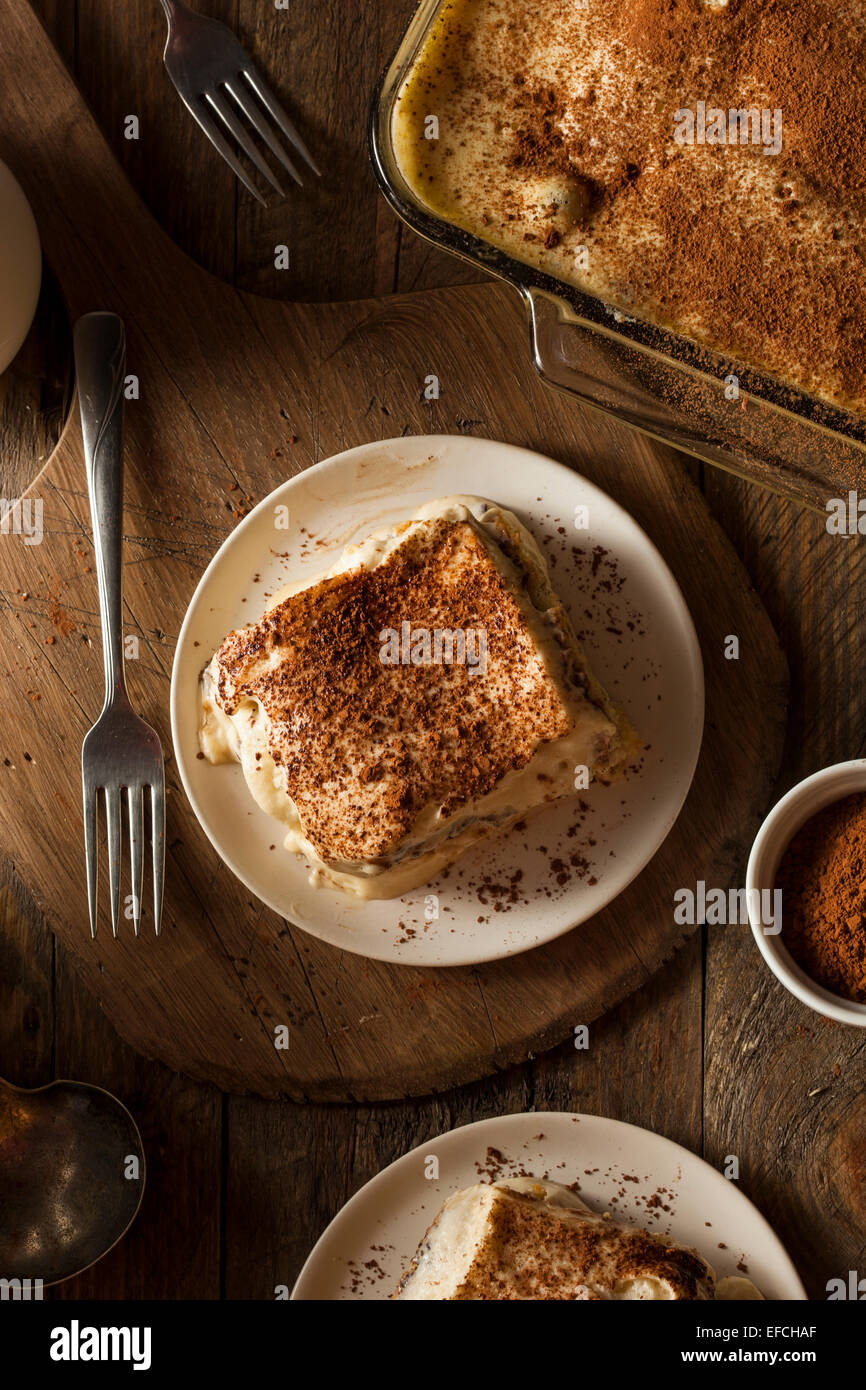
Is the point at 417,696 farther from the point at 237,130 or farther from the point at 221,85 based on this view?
the point at 221,85

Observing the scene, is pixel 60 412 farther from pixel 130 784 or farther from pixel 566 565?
pixel 566 565

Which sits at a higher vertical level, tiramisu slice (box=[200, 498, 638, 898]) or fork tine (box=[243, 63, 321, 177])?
fork tine (box=[243, 63, 321, 177])

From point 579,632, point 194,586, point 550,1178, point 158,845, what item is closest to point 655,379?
point 579,632

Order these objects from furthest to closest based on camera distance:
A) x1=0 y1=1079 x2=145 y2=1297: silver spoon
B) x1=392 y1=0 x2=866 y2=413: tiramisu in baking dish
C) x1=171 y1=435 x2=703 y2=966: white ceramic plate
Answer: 1. x1=0 y1=1079 x2=145 y2=1297: silver spoon
2. x1=171 y1=435 x2=703 y2=966: white ceramic plate
3. x1=392 y1=0 x2=866 y2=413: tiramisu in baking dish

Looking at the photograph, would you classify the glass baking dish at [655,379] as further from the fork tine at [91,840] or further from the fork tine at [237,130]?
the fork tine at [91,840]

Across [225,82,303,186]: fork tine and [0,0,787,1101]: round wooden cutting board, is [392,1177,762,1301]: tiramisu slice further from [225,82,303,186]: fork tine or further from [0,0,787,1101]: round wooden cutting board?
[225,82,303,186]: fork tine

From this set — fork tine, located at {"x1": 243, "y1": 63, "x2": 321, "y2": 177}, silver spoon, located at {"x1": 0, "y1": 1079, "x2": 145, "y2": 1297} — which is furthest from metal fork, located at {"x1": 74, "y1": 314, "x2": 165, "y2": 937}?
fork tine, located at {"x1": 243, "y1": 63, "x2": 321, "y2": 177}
